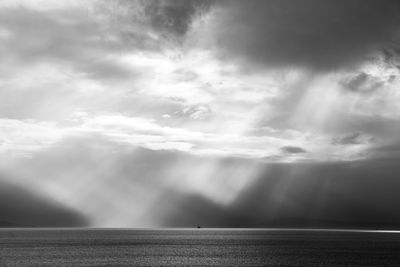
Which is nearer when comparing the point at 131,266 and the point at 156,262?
the point at 131,266

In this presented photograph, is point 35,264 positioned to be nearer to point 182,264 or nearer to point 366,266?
point 182,264

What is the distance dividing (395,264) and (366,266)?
11651 millimetres

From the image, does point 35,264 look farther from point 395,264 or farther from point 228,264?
point 395,264

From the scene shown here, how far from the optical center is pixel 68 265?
142500 millimetres

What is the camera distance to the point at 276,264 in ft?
479

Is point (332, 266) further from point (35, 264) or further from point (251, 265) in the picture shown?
point (35, 264)

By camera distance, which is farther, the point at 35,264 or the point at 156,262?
the point at 156,262

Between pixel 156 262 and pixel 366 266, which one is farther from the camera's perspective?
pixel 156 262

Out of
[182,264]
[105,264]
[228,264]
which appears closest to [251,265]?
[228,264]

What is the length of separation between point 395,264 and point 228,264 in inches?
2130

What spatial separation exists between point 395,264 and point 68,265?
104500mm

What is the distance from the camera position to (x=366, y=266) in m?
143

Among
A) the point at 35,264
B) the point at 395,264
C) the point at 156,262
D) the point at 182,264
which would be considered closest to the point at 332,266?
the point at 395,264

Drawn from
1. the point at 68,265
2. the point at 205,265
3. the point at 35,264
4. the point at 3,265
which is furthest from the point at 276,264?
the point at 3,265
